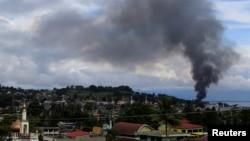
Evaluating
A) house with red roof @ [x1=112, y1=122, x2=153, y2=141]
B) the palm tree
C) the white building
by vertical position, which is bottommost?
house with red roof @ [x1=112, y1=122, x2=153, y2=141]

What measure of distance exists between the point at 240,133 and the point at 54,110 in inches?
3643

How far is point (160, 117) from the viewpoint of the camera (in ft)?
123

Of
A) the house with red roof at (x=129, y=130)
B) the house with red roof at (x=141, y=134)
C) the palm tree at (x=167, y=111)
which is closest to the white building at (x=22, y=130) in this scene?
the palm tree at (x=167, y=111)

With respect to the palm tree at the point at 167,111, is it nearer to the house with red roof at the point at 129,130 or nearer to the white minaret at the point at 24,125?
the white minaret at the point at 24,125

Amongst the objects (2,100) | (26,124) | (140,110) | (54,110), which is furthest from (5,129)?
(2,100)

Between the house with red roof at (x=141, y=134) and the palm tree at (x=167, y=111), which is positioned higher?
the palm tree at (x=167, y=111)

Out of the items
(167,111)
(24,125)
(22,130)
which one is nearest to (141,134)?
(167,111)

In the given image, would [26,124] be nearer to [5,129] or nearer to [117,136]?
[5,129]

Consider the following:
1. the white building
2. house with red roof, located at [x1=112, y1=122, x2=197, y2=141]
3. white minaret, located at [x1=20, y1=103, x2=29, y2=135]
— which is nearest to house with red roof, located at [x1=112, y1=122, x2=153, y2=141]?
house with red roof, located at [x1=112, y1=122, x2=197, y2=141]

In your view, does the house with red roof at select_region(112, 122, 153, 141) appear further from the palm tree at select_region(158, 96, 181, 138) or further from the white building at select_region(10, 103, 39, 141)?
the white building at select_region(10, 103, 39, 141)

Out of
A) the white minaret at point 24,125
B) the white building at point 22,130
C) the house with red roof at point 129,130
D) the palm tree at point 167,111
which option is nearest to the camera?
the white building at point 22,130

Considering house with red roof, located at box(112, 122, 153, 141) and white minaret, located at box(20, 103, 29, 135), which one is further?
house with red roof, located at box(112, 122, 153, 141)

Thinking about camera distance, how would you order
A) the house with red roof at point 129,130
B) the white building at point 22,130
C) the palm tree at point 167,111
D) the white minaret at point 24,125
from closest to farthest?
the white building at point 22,130 → the palm tree at point 167,111 → the white minaret at point 24,125 → the house with red roof at point 129,130

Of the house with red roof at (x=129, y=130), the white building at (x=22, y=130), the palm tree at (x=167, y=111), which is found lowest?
the house with red roof at (x=129, y=130)
